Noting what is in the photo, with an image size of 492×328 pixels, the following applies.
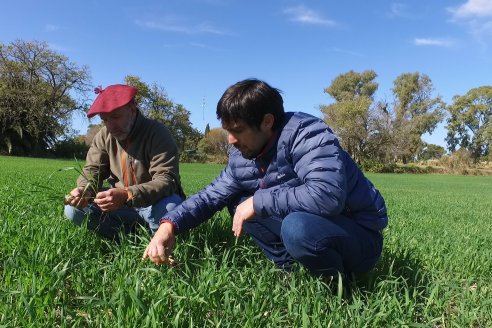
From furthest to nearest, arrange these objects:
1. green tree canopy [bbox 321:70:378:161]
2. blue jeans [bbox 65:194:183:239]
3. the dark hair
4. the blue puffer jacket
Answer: green tree canopy [bbox 321:70:378:161] → blue jeans [bbox 65:194:183:239] → the dark hair → the blue puffer jacket

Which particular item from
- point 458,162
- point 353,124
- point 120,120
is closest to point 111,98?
point 120,120

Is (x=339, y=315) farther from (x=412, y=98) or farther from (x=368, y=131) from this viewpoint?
(x=412, y=98)

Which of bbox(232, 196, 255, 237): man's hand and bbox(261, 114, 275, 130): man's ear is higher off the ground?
bbox(261, 114, 275, 130): man's ear

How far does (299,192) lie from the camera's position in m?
2.34

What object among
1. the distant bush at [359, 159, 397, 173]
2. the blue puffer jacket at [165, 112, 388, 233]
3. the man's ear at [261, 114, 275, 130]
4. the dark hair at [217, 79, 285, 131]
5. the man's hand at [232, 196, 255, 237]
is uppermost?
the dark hair at [217, 79, 285, 131]

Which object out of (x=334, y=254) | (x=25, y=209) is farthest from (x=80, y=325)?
(x=25, y=209)

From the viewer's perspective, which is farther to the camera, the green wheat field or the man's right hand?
the man's right hand

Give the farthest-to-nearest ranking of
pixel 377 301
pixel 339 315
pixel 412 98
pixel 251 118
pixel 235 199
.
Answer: pixel 412 98 → pixel 235 199 → pixel 251 118 → pixel 377 301 → pixel 339 315

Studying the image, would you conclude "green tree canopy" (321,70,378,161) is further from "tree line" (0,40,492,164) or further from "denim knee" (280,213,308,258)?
"denim knee" (280,213,308,258)

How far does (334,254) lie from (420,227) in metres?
3.99

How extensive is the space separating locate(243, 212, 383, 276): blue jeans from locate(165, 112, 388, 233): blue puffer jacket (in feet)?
0.21

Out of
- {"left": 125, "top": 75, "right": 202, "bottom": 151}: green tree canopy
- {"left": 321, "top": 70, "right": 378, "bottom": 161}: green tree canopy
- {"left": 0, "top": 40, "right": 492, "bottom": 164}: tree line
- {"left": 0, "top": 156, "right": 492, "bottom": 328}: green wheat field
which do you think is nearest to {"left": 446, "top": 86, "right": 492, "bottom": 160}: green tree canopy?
{"left": 0, "top": 40, "right": 492, "bottom": 164}: tree line

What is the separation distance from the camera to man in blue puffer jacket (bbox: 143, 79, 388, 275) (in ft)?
7.64

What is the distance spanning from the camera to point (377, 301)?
2264 millimetres
